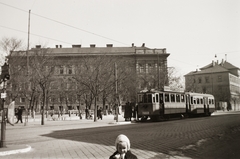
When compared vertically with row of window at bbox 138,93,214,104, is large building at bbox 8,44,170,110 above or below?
above

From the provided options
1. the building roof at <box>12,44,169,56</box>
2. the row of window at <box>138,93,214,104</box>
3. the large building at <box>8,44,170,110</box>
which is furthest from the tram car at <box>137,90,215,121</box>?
the building roof at <box>12,44,169,56</box>

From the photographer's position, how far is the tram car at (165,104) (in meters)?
23.2

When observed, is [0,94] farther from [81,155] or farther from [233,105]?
[233,105]

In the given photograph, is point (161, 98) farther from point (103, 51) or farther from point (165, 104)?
point (103, 51)

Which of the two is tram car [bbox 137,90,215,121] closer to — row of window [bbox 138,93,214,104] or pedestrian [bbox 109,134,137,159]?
row of window [bbox 138,93,214,104]

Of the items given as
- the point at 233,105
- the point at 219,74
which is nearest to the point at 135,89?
the point at 233,105

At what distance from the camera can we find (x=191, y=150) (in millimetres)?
8094

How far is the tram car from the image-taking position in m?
23.2

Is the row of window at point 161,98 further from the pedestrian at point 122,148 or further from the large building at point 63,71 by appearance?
the pedestrian at point 122,148

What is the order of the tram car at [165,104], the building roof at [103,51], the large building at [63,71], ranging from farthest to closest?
the building roof at [103,51]
the large building at [63,71]
the tram car at [165,104]

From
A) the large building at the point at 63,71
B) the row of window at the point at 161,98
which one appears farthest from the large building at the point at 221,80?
A: the row of window at the point at 161,98

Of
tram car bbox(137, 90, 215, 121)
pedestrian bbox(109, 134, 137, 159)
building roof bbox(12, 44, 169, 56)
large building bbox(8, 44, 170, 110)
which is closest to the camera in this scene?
pedestrian bbox(109, 134, 137, 159)

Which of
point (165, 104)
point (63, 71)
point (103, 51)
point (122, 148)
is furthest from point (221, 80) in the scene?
point (122, 148)

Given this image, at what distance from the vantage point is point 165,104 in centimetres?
2419
